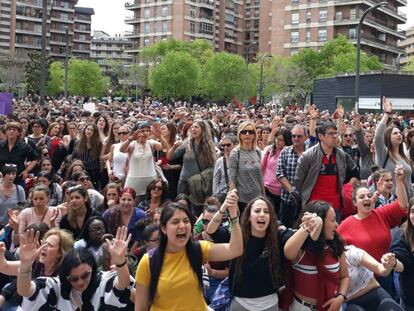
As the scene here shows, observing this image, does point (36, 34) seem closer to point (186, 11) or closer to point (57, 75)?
point (57, 75)

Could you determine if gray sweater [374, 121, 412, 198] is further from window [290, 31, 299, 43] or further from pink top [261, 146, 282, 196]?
window [290, 31, 299, 43]

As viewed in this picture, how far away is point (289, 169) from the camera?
7.57 m

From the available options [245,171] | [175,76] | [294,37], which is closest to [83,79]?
[175,76]

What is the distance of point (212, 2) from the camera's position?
90125mm

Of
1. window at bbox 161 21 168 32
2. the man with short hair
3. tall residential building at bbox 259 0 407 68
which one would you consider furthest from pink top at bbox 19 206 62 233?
window at bbox 161 21 168 32

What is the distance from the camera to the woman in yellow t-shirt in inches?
164

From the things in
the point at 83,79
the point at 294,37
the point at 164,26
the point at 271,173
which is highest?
the point at 164,26

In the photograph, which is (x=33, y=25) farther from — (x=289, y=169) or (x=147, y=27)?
(x=289, y=169)

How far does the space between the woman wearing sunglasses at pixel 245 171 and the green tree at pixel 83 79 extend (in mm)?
75254

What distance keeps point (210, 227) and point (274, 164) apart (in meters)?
3.33

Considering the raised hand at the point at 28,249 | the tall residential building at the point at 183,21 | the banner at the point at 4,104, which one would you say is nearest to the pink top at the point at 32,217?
the raised hand at the point at 28,249

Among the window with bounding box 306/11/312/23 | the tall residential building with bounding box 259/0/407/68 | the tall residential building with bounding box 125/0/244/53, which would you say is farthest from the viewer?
the tall residential building with bounding box 125/0/244/53

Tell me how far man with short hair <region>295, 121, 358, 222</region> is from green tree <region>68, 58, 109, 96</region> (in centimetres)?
7591

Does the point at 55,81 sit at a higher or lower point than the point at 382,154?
higher
